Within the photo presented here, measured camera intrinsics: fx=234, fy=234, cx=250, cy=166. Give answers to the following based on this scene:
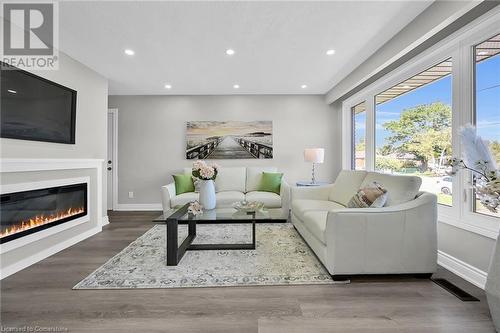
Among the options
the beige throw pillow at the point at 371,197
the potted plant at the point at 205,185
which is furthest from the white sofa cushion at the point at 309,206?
the potted plant at the point at 205,185

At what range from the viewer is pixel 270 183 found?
425 centimetres

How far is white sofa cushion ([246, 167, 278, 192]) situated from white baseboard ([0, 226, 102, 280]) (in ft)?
8.33

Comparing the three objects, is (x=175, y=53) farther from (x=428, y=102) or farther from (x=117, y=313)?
(x=428, y=102)

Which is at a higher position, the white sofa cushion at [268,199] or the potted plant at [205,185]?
the potted plant at [205,185]

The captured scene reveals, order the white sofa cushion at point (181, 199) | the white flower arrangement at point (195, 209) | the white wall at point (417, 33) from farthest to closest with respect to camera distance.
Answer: the white sofa cushion at point (181, 199) → the white flower arrangement at point (195, 209) → the white wall at point (417, 33)

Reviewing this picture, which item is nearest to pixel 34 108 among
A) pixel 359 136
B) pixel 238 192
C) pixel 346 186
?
pixel 238 192

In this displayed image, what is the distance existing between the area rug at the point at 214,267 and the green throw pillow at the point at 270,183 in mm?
1265

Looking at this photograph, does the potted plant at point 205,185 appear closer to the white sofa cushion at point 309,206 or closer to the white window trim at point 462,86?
the white sofa cushion at point 309,206

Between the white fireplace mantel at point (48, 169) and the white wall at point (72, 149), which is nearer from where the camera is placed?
the white fireplace mantel at point (48, 169)

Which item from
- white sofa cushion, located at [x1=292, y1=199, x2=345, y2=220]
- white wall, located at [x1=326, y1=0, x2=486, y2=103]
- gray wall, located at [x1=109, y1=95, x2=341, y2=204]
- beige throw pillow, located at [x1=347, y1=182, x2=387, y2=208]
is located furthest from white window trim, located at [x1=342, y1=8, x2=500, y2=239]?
gray wall, located at [x1=109, y1=95, x2=341, y2=204]

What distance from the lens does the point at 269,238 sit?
304cm

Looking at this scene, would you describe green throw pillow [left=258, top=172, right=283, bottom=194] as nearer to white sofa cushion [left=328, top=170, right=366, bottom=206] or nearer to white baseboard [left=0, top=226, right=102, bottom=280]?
white sofa cushion [left=328, top=170, right=366, bottom=206]

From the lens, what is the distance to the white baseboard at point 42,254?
2147 mm

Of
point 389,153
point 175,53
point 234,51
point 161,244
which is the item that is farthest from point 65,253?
point 389,153
